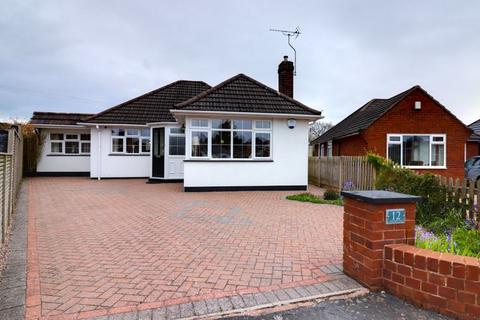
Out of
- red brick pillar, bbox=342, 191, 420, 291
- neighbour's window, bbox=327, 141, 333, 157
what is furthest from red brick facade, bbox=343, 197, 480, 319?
neighbour's window, bbox=327, 141, 333, 157

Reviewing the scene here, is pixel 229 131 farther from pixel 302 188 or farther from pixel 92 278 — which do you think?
pixel 92 278

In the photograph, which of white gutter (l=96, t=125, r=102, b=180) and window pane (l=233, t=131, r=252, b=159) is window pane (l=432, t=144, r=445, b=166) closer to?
window pane (l=233, t=131, r=252, b=159)

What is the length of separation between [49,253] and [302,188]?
9.86 m

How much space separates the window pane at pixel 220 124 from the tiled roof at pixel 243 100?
52cm

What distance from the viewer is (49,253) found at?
14.4 ft

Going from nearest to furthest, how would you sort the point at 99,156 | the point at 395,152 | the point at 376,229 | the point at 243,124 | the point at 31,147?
the point at 376,229
the point at 243,124
the point at 99,156
the point at 395,152
the point at 31,147

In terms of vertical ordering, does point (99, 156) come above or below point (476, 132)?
below

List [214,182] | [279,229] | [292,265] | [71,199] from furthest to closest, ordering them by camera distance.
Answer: [214,182] < [71,199] < [279,229] < [292,265]

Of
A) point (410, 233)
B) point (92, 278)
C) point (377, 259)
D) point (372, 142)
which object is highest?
point (372, 142)

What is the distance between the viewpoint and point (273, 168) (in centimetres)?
1225

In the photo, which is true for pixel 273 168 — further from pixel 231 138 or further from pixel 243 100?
pixel 243 100

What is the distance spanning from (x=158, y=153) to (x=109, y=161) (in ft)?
11.5

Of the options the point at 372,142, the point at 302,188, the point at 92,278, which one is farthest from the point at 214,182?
the point at 372,142

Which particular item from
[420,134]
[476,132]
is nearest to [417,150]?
[420,134]
